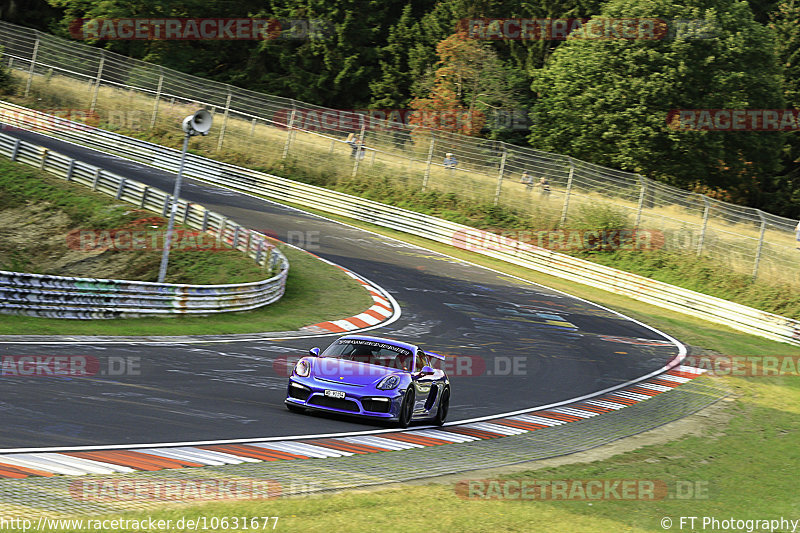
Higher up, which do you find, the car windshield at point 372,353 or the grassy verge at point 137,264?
the car windshield at point 372,353

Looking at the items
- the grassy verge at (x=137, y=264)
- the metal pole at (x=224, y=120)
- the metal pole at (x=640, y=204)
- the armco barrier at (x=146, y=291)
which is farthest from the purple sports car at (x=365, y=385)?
the metal pole at (x=224, y=120)

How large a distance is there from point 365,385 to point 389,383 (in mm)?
315

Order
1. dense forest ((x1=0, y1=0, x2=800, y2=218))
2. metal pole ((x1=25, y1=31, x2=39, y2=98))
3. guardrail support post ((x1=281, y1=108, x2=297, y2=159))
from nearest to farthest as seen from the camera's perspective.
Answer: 1. guardrail support post ((x1=281, y1=108, x2=297, y2=159))
2. metal pole ((x1=25, y1=31, x2=39, y2=98))
3. dense forest ((x1=0, y1=0, x2=800, y2=218))

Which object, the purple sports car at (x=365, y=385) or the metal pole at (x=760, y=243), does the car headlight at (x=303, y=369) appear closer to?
the purple sports car at (x=365, y=385)

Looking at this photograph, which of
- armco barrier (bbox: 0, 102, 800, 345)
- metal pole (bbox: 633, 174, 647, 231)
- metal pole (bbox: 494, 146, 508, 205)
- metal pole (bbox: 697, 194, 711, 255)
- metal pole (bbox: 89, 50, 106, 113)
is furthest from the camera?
metal pole (bbox: 89, 50, 106, 113)

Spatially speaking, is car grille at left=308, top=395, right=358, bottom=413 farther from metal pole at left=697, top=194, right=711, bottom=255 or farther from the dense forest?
the dense forest

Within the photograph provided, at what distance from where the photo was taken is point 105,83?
44031 mm

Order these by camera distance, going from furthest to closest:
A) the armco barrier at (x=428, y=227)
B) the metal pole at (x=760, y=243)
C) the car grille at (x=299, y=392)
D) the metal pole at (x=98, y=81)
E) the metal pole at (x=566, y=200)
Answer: the metal pole at (x=98, y=81), the metal pole at (x=566, y=200), the metal pole at (x=760, y=243), the armco barrier at (x=428, y=227), the car grille at (x=299, y=392)

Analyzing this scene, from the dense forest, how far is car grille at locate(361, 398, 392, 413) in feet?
125

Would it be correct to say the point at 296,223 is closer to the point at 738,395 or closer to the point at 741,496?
the point at 738,395

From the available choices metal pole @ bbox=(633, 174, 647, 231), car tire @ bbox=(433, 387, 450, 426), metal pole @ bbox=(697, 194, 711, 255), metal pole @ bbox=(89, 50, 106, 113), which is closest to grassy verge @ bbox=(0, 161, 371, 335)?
car tire @ bbox=(433, 387, 450, 426)

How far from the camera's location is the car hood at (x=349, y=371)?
38.3ft

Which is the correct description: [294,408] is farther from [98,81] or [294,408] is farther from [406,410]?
[98,81]

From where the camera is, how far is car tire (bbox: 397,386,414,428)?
38.5ft
